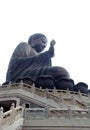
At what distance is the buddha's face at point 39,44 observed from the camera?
27656 millimetres

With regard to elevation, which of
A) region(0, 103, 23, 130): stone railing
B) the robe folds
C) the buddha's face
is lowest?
region(0, 103, 23, 130): stone railing

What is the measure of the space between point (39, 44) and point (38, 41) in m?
0.35

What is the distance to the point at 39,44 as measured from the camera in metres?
27.7

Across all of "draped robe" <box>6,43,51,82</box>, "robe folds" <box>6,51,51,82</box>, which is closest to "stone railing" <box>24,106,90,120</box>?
"robe folds" <box>6,51,51,82</box>

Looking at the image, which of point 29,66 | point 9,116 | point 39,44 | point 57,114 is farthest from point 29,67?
point 9,116

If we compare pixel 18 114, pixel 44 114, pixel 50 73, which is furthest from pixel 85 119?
pixel 50 73

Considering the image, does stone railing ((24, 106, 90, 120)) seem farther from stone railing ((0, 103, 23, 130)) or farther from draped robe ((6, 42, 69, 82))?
draped robe ((6, 42, 69, 82))

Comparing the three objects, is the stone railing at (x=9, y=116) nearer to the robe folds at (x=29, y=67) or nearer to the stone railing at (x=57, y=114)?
the stone railing at (x=57, y=114)

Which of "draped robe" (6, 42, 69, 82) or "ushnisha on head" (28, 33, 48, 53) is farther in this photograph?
"ushnisha on head" (28, 33, 48, 53)

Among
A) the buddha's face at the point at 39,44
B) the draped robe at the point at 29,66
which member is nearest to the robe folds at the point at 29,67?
the draped robe at the point at 29,66

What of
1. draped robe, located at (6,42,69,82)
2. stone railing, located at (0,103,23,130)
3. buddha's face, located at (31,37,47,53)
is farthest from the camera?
buddha's face, located at (31,37,47,53)

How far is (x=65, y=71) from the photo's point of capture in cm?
2239

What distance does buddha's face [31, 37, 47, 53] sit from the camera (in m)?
27.7

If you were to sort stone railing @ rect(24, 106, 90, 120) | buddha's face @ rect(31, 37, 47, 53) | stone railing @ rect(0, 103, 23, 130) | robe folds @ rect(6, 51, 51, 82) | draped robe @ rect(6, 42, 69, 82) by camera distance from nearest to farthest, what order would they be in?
stone railing @ rect(0, 103, 23, 130) < stone railing @ rect(24, 106, 90, 120) < draped robe @ rect(6, 42, 69, 82) < robe folds @ rect(6, 51, 51, 82) < buddha's face @ rect(31, 37, 47, 53)
